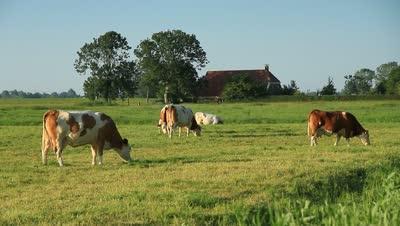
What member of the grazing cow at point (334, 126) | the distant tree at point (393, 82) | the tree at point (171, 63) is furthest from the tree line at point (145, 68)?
the grazing cow at point (334, 126)

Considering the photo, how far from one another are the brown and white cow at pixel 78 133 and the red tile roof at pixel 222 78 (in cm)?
8509

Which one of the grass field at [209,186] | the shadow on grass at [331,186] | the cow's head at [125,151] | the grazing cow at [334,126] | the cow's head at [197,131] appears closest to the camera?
the grass field at [209,186]

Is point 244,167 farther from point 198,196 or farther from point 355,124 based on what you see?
point 355,124

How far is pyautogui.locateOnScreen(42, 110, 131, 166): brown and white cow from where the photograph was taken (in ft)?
55.8

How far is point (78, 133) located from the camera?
17.2 metres

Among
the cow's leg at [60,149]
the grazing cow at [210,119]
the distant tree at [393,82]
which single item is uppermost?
the distant tree at [393,82]

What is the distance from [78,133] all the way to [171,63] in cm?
7478

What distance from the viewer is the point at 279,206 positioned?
32.5 ft

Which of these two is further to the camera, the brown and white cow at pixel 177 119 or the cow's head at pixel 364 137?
the brown and white cow at pixel 177 119

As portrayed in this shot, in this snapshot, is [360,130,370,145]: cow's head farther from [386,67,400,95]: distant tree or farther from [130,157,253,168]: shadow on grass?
[386,67,400,95]: distant tree

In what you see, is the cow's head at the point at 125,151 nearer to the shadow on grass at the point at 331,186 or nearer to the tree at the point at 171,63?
the shadow on grass at the point at 331,186

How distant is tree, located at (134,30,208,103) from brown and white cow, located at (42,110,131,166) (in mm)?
70734

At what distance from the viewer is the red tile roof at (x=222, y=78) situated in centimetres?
10444

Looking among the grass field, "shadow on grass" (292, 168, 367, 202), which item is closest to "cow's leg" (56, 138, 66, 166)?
the grass field
